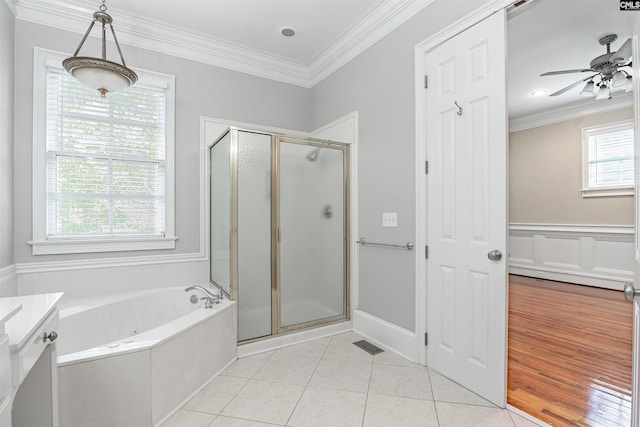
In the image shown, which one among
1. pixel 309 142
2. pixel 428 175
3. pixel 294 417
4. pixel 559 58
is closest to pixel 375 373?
pixel 294 417

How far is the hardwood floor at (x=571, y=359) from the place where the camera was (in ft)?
5.68

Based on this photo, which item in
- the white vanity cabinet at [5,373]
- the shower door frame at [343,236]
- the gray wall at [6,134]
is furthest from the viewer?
the shower door frame at [343,236]

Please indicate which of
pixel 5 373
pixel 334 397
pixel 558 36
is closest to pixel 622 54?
pixel 558 36

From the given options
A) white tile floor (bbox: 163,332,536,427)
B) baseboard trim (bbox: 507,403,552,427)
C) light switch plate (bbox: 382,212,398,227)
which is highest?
light switch plate (bbox: 382,212,398,227)

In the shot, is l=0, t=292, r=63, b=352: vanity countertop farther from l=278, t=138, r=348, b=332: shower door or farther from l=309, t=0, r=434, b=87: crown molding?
l=309, t=0, r=434, b=87: crown molding

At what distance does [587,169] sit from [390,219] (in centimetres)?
425

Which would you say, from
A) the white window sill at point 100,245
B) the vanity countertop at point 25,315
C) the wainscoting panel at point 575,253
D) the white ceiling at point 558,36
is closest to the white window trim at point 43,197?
the white window sill at point 100,245

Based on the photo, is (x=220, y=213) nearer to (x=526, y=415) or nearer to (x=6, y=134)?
(x=6, y=134)

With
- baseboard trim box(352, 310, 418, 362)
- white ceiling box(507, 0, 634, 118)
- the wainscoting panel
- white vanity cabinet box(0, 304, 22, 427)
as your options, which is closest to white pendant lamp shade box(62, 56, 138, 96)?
white vanity cabinet box(0, 304, 22, 427)

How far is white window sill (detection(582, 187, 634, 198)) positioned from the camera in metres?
4.35

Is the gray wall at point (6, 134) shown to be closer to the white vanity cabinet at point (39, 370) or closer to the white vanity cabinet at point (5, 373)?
the white vanity cabinet at point (39, 370)

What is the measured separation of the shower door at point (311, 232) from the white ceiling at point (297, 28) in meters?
1.06

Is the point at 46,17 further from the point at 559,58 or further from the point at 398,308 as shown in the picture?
the point at 559,58

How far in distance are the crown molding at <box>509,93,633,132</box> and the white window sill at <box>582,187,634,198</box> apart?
1169 mm
